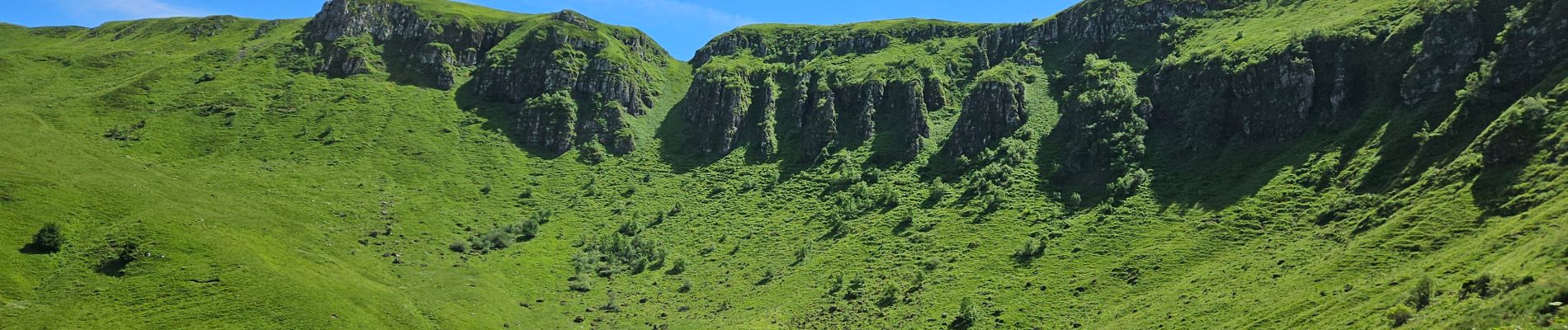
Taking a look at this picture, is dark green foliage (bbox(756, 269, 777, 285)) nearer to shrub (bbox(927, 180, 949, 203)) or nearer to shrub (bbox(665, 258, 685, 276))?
shrub (bbox(665, 258, 685, 276))

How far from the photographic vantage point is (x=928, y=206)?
160000mm

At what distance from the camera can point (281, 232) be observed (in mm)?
127500

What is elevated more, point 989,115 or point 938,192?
point 989,115

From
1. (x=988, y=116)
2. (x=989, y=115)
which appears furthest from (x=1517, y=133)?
(x=989, y=115)

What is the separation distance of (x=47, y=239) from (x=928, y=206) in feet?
434

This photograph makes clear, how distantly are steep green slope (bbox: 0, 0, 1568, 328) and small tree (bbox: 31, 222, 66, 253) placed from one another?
0.69m

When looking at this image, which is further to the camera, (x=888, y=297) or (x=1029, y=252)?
(x=1029, y=252)

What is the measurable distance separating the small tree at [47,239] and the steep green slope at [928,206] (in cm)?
69

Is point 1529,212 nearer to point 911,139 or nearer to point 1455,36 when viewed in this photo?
point 1455,36

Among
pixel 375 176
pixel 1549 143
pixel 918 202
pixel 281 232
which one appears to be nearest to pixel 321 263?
pixel 281 232

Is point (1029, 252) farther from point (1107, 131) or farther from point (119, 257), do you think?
point (119, 257)

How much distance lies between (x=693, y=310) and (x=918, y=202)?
5451 centimetres

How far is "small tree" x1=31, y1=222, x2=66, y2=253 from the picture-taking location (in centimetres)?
9712

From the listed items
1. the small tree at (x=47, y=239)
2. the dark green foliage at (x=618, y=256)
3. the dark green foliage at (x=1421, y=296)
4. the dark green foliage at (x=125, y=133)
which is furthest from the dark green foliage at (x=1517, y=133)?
the dark green foliage at (x=125, y=133)
